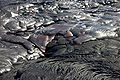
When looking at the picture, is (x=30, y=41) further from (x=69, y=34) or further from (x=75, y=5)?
(x=75, y=5)

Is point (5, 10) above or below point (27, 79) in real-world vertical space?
above

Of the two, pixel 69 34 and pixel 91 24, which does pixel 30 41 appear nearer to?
pixel 69 34

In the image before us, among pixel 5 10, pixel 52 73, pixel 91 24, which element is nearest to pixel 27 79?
Answer: pixel 52 73

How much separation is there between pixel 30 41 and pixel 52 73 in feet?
3.95

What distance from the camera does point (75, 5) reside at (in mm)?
6867

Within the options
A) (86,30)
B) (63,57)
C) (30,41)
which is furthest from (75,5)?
(63,57)

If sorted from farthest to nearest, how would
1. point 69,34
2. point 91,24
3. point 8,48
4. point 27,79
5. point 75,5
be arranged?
point 75,5 < point 91,24 < point 69,34 < point 8,48 < point 27,79

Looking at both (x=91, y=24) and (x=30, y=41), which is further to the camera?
(x=91, y=24)

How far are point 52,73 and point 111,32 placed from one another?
5.80 ft

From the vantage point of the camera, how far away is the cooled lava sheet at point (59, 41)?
12.0ft

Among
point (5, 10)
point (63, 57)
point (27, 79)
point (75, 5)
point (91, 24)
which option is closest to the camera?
point (27, 79)

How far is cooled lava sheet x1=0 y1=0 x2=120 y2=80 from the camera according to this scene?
12.0ft

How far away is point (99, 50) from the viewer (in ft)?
13.8

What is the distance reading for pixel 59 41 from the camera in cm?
462
